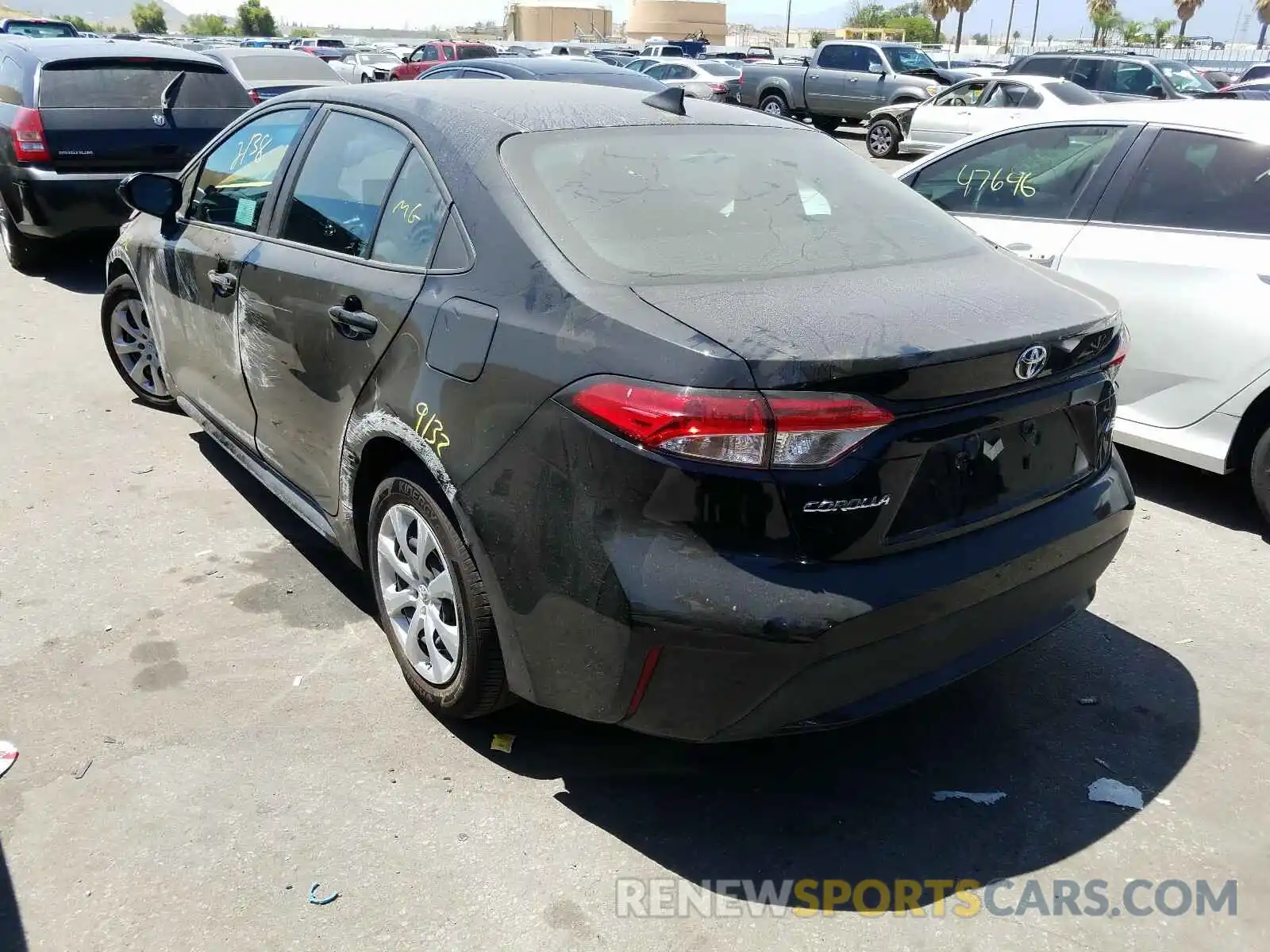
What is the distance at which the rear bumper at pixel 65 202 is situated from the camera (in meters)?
7.93

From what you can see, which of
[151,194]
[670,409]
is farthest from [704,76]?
[670,409]

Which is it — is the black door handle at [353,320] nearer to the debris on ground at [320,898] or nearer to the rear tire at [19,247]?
the debris on ground at [320,898]

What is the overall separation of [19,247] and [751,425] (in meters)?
8.79

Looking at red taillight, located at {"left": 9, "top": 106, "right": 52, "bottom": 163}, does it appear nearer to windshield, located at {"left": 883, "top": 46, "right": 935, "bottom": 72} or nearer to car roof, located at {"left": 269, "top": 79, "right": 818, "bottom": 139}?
car roof, located at {"left": 269, "top": 79, "right": 818, "bottom": 139}

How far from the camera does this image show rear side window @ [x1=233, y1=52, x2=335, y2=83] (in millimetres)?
14336

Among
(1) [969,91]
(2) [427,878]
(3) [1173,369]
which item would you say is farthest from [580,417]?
(1) [969,91]

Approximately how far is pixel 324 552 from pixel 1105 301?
294 cm

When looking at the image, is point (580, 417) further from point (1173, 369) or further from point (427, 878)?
point (1173, 369)

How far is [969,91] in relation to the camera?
619 inches

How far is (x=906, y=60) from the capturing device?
21.3 metres

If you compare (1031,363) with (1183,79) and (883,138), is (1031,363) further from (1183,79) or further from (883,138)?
(1183,79)

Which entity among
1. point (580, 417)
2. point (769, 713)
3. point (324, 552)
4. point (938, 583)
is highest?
point (580, 417)

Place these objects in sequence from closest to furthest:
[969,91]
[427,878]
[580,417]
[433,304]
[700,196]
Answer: [580,417], [427,878], [433,304], [700,196], [969,91]

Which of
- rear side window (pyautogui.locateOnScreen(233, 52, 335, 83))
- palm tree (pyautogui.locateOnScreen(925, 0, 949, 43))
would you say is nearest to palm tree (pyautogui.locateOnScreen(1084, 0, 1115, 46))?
palm tree (pyautogui.locateOnScreen(925, 0, 949, 43))
